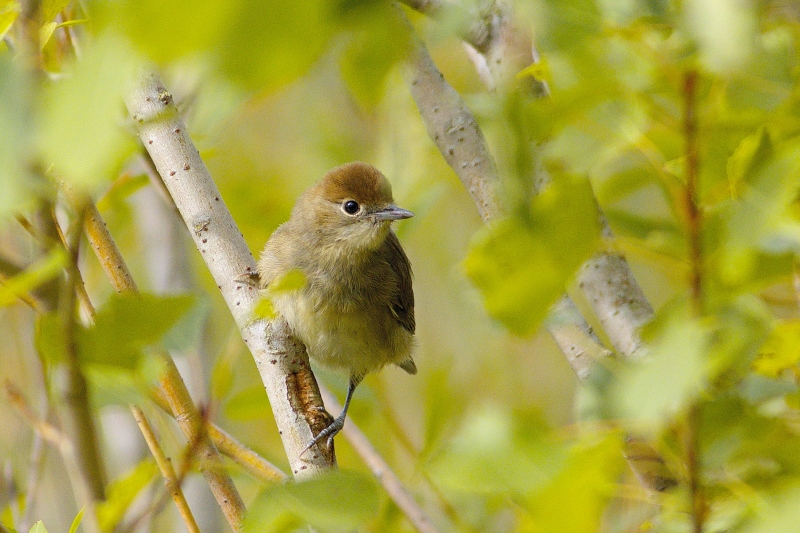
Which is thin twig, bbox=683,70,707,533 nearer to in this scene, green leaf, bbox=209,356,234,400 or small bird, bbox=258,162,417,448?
green leaf, bbox=209,356,234,400

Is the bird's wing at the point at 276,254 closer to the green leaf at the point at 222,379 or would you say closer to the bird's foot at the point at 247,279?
the bird's foot at the point at 247,279

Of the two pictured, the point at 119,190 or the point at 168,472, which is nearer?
the point at 168,472

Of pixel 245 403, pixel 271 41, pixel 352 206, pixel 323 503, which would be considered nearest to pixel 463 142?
pixel 245 403

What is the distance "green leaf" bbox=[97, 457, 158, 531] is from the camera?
97 cm

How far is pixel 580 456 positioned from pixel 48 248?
72 centimetres

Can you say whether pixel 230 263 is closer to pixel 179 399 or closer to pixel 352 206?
pixel 179 399

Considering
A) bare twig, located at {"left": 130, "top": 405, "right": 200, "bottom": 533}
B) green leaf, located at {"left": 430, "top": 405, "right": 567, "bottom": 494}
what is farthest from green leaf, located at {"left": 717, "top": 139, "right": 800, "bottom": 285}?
bare twig, located at {"left": 130, "top": 405, "right": 200, "bottom": 533}

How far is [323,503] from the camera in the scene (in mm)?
866

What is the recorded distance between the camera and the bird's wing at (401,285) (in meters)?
4.08

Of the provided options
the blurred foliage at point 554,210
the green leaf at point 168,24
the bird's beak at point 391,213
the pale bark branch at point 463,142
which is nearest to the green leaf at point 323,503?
the blurred foliage at point 554,210

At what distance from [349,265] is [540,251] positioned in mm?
3051

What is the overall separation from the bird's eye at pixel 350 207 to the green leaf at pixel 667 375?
3265 mm

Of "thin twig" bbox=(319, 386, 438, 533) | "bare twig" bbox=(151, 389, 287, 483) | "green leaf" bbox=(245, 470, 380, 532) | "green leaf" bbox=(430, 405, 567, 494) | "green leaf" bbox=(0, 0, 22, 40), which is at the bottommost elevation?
"thin twig" bbox=(319, 386, 438, 533)

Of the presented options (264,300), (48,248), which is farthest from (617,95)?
(48,248)
